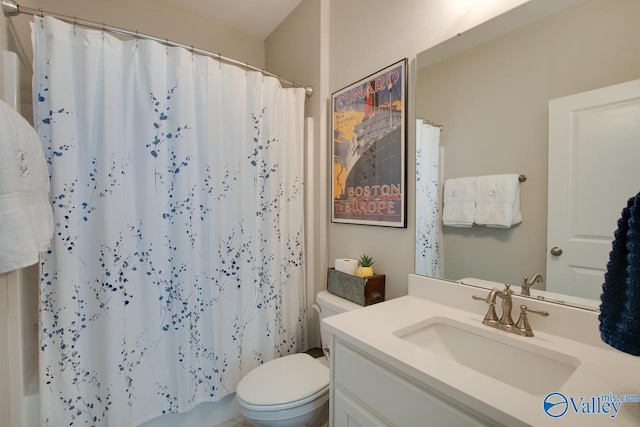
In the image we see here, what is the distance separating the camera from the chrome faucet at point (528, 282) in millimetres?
946

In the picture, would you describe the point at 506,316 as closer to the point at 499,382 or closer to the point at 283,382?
the point at 499,382

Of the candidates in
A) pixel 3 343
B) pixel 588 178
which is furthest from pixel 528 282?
pixel 3 343

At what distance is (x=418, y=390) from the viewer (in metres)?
0.70

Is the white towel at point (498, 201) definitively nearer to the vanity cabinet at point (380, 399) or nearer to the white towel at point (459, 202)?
the white towel at point (459, 202)

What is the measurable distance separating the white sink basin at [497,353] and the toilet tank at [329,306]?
0.43m

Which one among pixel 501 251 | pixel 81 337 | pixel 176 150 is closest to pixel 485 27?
pixel 501 251

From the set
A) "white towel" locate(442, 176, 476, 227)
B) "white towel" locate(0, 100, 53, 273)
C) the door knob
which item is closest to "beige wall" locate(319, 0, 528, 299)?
"white towel" locate(442, 176, 476, 227)

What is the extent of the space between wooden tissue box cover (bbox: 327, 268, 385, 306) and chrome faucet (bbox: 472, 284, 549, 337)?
0.54m

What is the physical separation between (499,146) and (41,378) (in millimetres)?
2062

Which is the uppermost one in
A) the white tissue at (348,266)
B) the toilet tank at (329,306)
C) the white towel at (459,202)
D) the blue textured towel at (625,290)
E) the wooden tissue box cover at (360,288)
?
the white towel at (459,202)

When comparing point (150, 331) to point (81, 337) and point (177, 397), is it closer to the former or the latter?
point (81, 337)

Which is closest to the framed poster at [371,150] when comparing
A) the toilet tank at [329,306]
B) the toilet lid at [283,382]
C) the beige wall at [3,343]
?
the toilet tank at [329,306]
